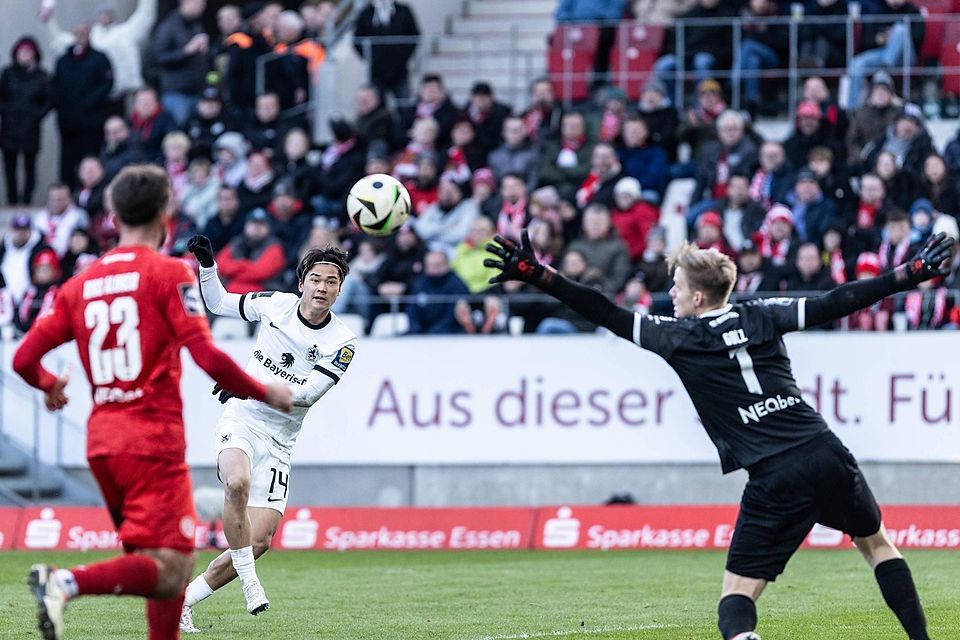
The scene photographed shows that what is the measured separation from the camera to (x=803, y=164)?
21.4 meters

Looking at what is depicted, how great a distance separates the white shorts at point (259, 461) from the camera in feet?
38.5

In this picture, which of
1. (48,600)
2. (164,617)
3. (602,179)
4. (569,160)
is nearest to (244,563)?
(164,617)

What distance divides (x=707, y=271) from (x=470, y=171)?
45.5 ft

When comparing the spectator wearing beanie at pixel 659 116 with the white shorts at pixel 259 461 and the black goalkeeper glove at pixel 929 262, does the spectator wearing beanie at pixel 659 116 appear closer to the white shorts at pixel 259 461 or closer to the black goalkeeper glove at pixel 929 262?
the white shorts at pixel 259 461

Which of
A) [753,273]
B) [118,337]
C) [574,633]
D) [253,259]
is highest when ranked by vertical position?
[118,337]

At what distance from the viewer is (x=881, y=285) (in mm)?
8445

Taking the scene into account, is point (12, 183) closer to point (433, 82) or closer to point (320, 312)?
point (433, 82)

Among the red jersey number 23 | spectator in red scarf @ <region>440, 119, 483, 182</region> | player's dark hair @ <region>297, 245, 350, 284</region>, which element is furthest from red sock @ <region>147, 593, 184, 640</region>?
spectator in red scarf @ <region>440, 119, 483, 182</region>

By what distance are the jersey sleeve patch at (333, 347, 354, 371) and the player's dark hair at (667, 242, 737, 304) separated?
354 cm

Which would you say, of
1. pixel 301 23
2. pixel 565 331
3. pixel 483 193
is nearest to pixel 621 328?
pixel 565 331

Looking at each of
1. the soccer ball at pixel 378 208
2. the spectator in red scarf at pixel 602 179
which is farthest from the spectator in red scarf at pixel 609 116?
the soccer ball at pixel 378 208

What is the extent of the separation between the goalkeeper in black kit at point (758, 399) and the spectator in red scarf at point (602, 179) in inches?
490

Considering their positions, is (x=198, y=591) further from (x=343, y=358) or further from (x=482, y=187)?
(x=482, y=187)

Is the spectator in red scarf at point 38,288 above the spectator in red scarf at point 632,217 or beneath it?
beneath
